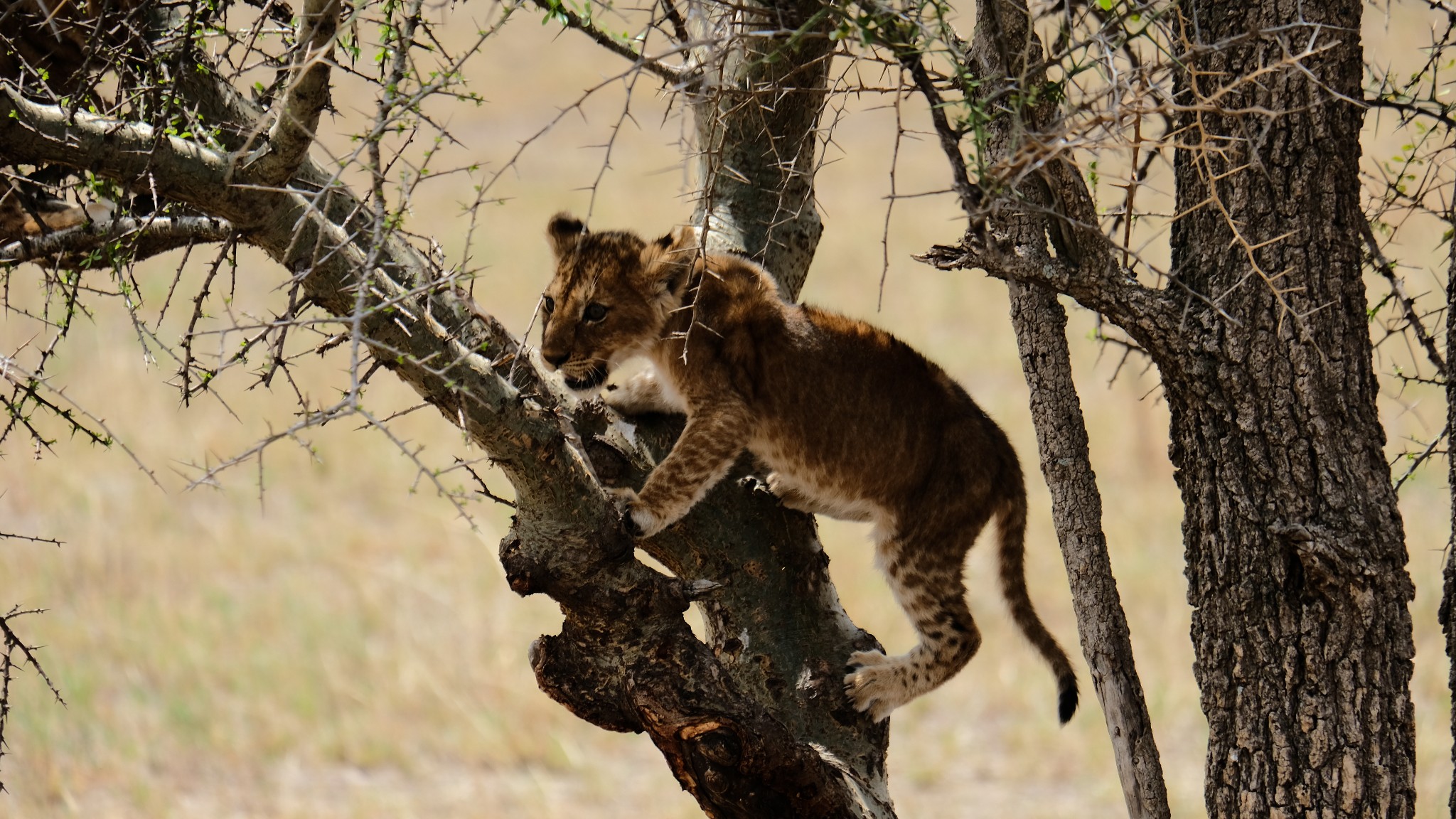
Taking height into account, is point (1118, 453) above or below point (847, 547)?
above

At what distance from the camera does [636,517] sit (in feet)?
12.3

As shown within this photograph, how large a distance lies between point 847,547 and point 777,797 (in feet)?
28.7

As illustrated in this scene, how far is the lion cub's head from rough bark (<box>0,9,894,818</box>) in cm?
34

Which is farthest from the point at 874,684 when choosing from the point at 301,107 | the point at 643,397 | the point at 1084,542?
the point at 301,107

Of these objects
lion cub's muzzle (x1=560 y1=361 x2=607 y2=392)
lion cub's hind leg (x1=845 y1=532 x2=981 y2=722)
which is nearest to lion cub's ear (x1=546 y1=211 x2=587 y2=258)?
lion cub's muzzle (x1=560 y1=361 x2=607 y2=392)

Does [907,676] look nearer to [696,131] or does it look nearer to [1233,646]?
[1233,646]

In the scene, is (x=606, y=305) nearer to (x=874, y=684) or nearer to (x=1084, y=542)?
(x=874, y=684)

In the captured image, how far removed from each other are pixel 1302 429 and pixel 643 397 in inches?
79.3

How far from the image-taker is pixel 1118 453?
1374cm

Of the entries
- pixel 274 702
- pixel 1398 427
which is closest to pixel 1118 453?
pixel 1398 427

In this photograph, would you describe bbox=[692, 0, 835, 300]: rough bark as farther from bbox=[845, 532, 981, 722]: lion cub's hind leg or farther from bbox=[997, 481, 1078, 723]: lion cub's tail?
bbox=[997, 481, 1078, 723]: lion cub's tail

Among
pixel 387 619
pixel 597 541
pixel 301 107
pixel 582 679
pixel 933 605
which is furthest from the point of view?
pixel 387 619

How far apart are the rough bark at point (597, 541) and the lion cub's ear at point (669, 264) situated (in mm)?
477

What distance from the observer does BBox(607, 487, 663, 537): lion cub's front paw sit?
375 centimetres
